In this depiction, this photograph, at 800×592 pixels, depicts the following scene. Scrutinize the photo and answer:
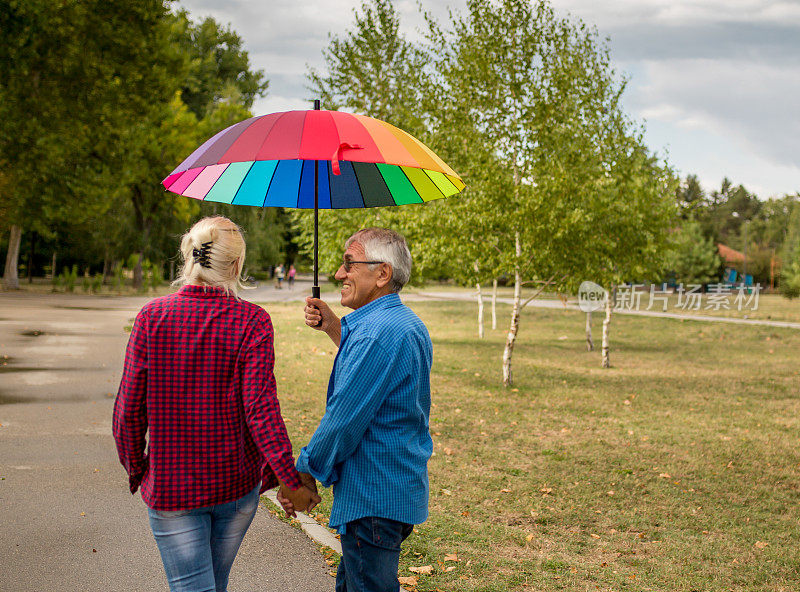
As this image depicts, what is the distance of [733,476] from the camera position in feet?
24.4

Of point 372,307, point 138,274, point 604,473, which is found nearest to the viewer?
point 372,307

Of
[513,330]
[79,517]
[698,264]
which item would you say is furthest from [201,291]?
[698,264]

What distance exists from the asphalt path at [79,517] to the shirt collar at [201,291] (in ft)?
7.49

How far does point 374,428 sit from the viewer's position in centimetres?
257

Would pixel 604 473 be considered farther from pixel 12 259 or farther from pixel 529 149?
pixel 12 259

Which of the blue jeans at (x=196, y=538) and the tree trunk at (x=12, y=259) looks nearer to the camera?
the blue jeans at (x=196, y=538)

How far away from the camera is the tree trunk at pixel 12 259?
31.0 meters

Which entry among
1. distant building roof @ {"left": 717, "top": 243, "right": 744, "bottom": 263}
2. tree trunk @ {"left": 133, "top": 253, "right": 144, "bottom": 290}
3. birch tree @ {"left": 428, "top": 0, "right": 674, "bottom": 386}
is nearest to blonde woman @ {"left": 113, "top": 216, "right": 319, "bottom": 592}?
birch tree @ {"left": 428, "top": 0, "right": 674, "bottom": 386}

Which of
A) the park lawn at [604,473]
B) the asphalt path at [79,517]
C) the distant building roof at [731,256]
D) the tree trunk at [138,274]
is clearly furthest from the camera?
the distant building roof at [731,256]

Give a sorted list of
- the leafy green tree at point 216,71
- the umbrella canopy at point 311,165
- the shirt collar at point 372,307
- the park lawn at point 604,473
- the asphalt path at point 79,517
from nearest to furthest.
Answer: the shirt collar at point 372,307 → the umbrella canopy at point 311,165 → the asphalt path at point 79,517 → the park lawn at point 604,473 → the leafy green tree at point 216,71

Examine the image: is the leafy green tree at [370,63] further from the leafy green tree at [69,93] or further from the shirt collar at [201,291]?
the shirt collar at [201,291]

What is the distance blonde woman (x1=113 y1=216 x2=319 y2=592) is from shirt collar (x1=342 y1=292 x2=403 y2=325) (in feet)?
1.03

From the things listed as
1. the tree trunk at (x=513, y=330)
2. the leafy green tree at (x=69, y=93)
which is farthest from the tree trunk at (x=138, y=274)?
the tree trunk at (x=513, y=330)

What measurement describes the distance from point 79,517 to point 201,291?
140 inches
